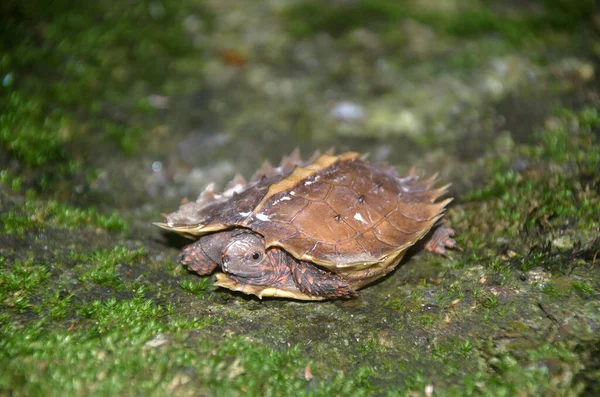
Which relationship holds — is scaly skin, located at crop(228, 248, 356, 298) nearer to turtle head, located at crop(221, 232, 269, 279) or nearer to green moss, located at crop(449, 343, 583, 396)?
turtle head, located at crop(221, 232, 269, 279)

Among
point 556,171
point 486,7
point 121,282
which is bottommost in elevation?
point 121,282

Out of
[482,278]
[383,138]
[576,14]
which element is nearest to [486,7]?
[576,14]

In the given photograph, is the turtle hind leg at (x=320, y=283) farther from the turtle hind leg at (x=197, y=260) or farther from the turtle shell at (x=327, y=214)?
the turtle hind leg at (x=197, y=260)

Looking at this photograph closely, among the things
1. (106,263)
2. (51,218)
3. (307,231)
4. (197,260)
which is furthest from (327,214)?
(51,218)

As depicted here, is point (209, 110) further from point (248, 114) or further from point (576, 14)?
point (576, 14)

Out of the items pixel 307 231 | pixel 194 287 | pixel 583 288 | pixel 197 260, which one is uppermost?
pixel 307 231

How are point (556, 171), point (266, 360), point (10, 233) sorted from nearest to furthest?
point (266, 360) < point (10, 233) < point (556, 171)

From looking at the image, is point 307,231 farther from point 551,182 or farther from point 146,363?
point 551,182
